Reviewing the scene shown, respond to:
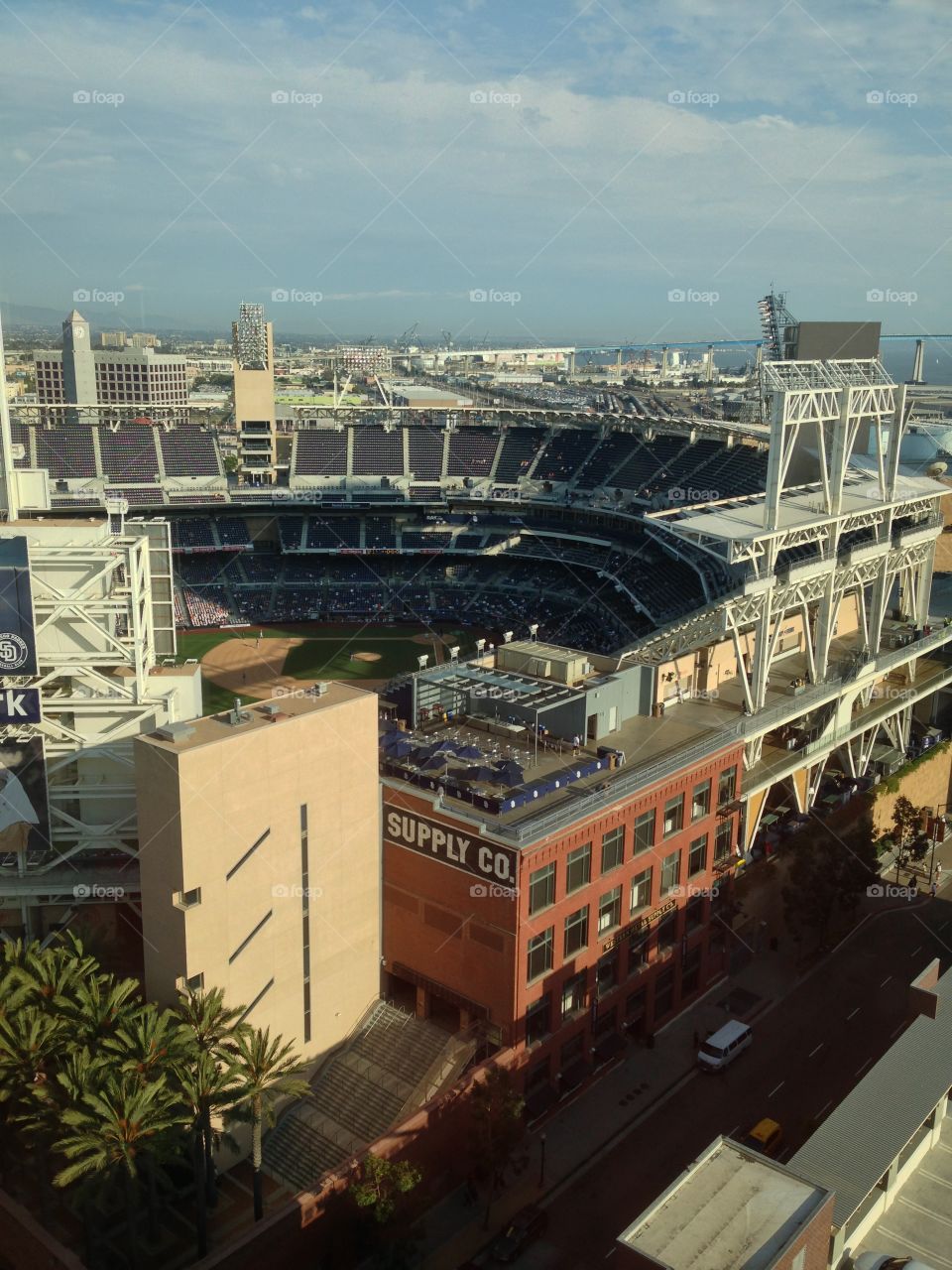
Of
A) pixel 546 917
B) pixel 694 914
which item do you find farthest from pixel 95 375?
pixel 546 917

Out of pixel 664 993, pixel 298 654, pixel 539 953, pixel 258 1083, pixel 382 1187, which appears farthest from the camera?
pixel 298 654

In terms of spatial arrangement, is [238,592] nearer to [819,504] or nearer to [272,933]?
[819,504]

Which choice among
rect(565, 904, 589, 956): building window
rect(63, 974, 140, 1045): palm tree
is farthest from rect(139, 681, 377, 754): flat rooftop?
rect(565, 904, 589, 956): building window

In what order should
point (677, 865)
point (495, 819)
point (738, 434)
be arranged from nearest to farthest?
point (495, 819) → point (677, 865) → point (738, 434)

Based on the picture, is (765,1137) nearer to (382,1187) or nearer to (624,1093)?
(624,1093)

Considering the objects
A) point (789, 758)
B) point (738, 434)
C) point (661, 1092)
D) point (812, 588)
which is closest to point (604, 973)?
point (661, 1092)

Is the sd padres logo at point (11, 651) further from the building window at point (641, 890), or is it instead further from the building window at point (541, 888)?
the building window at point (641, 890)

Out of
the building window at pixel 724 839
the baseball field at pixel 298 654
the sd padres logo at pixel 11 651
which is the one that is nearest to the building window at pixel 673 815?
the building window at pixel 724 839
